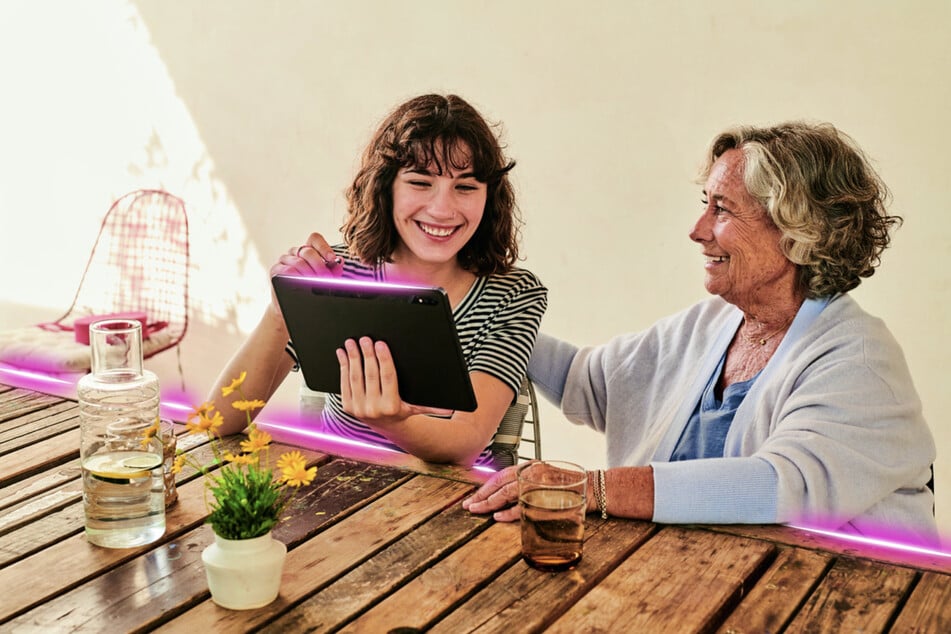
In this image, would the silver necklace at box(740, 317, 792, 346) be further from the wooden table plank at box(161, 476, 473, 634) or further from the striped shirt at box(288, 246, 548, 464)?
the wooden table plank at box(161, 476, 473, 634)

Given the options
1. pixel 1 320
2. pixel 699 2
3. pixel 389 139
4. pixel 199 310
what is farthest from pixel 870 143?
pixel 1 320

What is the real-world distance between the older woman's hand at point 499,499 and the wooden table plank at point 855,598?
43cm

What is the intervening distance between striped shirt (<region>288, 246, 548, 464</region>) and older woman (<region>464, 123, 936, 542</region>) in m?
0.20

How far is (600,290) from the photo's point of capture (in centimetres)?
352

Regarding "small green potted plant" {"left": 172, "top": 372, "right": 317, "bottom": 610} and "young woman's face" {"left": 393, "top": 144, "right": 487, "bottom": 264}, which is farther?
"young woman's face" {"left": 393, "top": 144, "right": 487, "bottom": 264}

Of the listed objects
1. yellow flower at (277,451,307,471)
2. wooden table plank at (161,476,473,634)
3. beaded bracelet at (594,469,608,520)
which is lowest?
wooden table plank at (161,476,473,634)

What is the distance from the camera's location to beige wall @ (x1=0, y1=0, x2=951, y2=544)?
299 centimetres

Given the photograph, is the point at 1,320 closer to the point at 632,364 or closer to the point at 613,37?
the point at 613,37

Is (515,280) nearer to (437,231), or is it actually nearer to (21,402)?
(437,231)

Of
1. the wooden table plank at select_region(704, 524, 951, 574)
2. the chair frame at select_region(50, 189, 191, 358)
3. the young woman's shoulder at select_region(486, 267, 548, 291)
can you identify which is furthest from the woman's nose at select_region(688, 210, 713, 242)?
the chair frame at select_region(50, 189, 191, 358)

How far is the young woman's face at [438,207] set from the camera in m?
2.04

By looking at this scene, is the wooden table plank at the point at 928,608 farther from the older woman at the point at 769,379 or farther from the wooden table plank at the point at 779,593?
the older woman at the point at 769,379

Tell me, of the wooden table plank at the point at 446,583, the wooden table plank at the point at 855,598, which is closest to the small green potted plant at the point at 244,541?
the wooden table plank at the point at 446,583

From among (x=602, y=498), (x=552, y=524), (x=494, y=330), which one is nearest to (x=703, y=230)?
(x=494, y=330)
